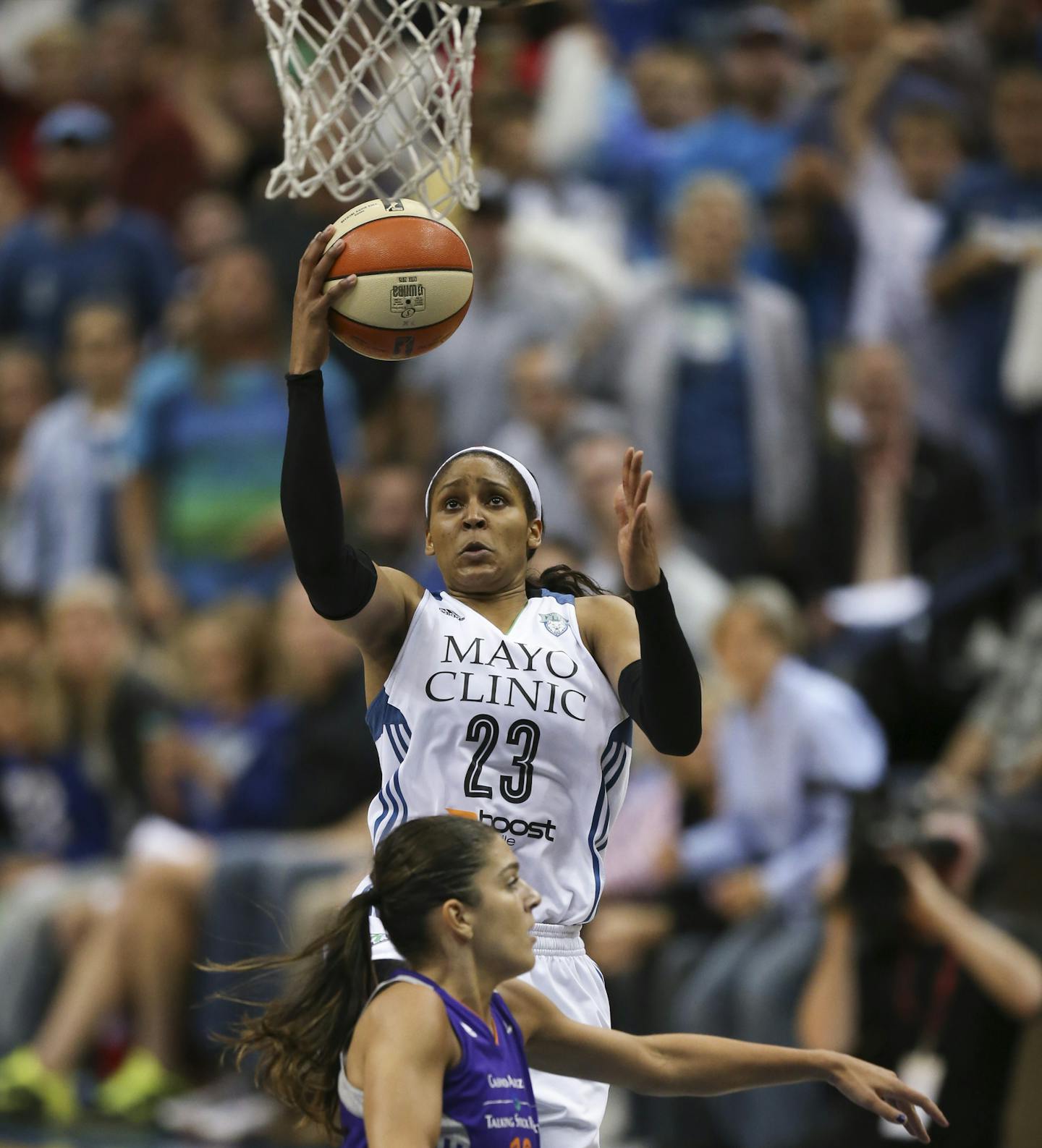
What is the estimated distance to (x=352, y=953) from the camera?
4.20 meters

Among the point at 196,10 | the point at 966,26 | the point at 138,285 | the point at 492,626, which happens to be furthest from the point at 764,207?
the point at 492,626

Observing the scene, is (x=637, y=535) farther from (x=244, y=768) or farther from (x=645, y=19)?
(x=645, y=19)

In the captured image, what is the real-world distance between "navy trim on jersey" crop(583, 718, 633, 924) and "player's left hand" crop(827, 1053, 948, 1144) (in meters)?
0.77

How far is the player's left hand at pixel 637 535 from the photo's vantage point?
4.41 m

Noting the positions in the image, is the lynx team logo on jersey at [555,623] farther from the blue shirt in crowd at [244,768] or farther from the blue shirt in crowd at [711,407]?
the blue shirt in crowd at [711,407]

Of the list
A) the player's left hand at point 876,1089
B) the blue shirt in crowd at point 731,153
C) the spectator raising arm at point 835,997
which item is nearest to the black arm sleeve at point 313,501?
the player's left hand at point 876,1089

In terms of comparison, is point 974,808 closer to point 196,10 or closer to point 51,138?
point 51,138

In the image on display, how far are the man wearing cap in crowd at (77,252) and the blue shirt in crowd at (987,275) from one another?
198 inches

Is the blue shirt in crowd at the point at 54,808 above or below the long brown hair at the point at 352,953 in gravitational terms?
below

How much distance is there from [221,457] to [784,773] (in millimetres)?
3877

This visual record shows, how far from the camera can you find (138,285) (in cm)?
1254

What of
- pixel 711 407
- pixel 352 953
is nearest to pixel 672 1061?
pixel 352 953

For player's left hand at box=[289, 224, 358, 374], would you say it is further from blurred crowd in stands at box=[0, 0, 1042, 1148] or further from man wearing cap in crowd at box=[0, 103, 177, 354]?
man wearing cap in crowd at box=[0, 103, 177, 354]

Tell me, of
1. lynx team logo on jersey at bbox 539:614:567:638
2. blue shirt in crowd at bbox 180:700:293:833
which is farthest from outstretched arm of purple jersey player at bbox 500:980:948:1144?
blue shirt in crowd at bbox 180:700:293:833
